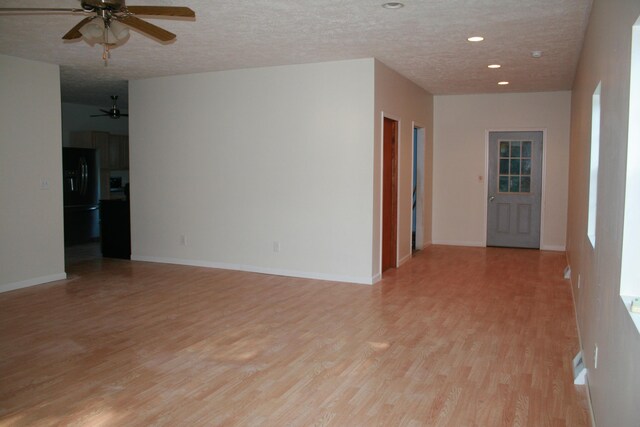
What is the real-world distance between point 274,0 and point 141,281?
3.88 m

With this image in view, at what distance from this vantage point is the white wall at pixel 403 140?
6.33 m

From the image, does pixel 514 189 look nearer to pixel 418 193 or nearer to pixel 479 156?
pixel 479 156

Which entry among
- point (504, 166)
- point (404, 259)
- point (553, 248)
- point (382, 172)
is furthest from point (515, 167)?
point (382, 172)

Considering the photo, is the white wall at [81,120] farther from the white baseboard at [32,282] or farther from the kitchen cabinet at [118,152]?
the white baseboard at [32,282]

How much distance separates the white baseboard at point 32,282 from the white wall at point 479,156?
6090 mm

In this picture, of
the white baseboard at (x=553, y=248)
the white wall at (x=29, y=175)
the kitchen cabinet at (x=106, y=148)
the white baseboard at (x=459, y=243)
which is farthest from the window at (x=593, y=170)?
the kitchen cabinet at (x=106, y=148)

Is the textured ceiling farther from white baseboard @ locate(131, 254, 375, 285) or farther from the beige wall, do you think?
white baseboard @ locate(131, 254, 375, 285)

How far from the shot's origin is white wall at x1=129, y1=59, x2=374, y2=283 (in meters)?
6.32

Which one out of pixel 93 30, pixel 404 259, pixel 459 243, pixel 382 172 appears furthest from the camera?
pixel 459 243

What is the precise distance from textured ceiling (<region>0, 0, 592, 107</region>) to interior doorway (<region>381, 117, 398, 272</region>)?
0.83 m

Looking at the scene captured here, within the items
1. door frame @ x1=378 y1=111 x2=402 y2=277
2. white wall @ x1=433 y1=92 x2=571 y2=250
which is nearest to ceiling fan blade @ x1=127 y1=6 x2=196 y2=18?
door frame @ x1=378 y1=111 x2=402 y2=277

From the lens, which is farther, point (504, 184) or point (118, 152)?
point (118, 152)

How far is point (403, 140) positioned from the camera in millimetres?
7449

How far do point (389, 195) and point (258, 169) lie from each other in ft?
5.76
